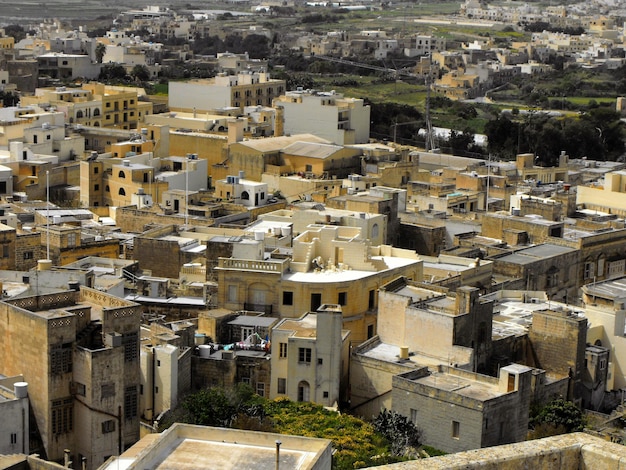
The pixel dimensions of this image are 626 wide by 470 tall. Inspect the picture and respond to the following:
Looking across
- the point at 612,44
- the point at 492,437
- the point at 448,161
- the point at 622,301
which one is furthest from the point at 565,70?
the point at 492,437

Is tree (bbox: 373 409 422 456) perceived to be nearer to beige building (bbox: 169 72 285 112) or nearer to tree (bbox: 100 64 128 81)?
beige building (bbox: 169 72 285 112)

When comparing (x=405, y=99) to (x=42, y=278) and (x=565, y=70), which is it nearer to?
(x=565, y=70)

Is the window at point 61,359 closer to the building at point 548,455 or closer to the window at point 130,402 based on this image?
the window at point 130,402

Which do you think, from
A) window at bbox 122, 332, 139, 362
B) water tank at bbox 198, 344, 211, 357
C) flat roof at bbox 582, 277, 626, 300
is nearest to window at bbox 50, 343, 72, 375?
window at bbox 122, 332, 139, 362

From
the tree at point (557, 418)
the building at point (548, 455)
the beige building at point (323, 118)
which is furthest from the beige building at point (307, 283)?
the beige building at point (323, 118)

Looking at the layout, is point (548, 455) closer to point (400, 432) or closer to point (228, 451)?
point (228, 451)
